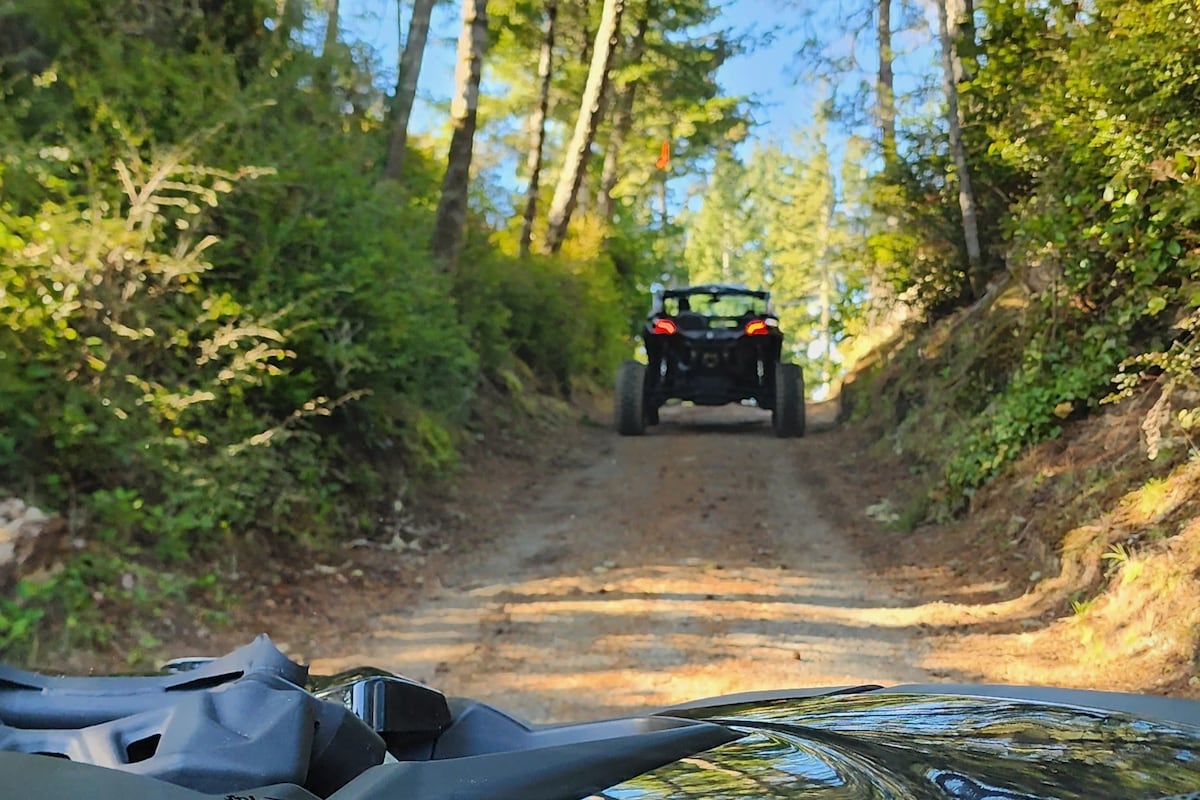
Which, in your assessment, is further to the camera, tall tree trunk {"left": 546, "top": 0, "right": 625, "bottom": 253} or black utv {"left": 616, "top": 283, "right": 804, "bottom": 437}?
tall tree trunk {"left": 546, "top": 0, "right": 625, "bottom": 253}

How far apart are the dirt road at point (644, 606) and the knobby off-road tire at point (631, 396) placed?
308cm

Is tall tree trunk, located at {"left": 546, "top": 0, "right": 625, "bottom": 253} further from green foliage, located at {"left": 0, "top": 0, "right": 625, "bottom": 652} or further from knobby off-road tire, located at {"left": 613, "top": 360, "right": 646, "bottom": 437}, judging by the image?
green foliage, located at {"left": 0, "top": 0, "right": 625, "bottom": 652}

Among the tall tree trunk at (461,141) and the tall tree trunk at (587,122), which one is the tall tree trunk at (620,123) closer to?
the tall tree trunk at (587,122)

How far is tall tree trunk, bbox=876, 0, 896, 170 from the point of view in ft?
44.7

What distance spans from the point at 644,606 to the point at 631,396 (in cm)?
805

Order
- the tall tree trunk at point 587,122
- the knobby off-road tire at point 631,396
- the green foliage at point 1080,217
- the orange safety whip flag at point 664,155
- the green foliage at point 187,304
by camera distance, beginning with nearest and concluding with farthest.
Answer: the green foliage at point 187,304 < the green foliage at point 1080,217 < the knobby off-road tire at point 631,396 < the tall tree trunk at point 587,122 < the orange safety whip flag at point 664,155

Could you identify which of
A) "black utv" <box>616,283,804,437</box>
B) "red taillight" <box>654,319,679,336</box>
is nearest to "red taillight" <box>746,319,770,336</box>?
"black utv" <box>616,283,804,437</box>

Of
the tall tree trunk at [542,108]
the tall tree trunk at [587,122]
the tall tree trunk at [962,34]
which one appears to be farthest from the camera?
the tall tree trunk at [542,108]

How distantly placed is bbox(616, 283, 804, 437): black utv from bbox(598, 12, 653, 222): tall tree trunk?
33.8ft

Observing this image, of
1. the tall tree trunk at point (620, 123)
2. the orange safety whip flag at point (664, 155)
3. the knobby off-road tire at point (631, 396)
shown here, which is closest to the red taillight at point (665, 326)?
the knobby off-road tire at point (631, 396)

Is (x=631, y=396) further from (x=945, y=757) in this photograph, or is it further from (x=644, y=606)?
(x=945, y=757)

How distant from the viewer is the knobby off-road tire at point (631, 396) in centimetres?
1481

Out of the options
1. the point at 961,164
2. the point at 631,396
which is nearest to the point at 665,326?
the point at 631,396

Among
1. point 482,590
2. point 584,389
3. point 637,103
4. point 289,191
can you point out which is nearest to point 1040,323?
point 482,590
